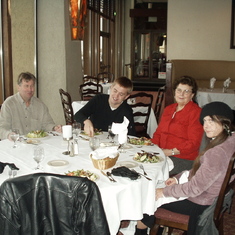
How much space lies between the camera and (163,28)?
1399 cm

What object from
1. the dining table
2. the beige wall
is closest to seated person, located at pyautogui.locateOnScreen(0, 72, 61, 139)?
the dining table

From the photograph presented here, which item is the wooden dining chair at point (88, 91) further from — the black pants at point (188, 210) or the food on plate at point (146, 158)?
the black pants at point (188, 210)

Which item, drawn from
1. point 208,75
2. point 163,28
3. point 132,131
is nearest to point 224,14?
point 208,75

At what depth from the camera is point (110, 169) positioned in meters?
2.10

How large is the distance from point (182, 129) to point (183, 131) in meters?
0.02

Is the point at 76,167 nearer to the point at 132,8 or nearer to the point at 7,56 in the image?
the point at 7,56

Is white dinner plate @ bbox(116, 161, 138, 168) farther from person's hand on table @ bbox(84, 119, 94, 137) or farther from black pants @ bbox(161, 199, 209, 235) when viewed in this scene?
person's hand on table @ bbox(84, 119, 94, 137)

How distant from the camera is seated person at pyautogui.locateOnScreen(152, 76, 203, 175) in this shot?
289 cm

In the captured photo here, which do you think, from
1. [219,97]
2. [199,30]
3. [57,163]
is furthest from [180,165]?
[199,30]

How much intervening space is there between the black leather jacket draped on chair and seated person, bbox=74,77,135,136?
1.69 meters

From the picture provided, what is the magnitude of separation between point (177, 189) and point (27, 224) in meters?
1.00

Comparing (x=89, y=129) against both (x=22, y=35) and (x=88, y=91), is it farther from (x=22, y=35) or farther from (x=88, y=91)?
(x=88, y=91)

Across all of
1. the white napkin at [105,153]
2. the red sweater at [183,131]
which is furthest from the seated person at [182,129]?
the white napkin at [105,153]

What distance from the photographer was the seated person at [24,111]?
3166 mm
